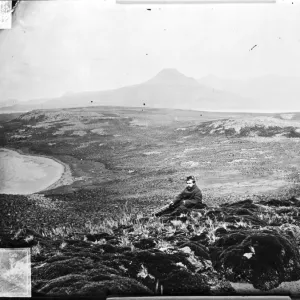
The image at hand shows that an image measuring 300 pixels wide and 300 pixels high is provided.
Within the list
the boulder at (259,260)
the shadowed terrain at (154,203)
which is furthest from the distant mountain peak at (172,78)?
the boulder at (259,260)

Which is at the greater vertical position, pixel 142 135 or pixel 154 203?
pixel 142 135

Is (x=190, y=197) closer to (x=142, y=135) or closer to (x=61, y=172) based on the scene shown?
(x=142, y=135)

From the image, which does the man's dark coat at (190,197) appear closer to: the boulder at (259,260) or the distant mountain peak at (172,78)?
the boulder at (259,260)

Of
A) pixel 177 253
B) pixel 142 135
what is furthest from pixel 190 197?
pixel 142 135

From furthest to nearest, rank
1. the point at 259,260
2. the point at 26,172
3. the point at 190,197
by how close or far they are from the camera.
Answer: the point at 26,172
the point at 190,197
the point at 259,260

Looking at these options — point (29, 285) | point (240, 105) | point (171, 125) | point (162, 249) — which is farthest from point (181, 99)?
point (29, 285)

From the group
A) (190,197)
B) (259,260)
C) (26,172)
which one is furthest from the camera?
(26,172)

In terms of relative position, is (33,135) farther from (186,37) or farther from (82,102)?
(186,37)

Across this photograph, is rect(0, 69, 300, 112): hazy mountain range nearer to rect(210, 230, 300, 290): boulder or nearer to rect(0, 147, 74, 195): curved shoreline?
rect(0, 147, 74, 195): curved shoreline
